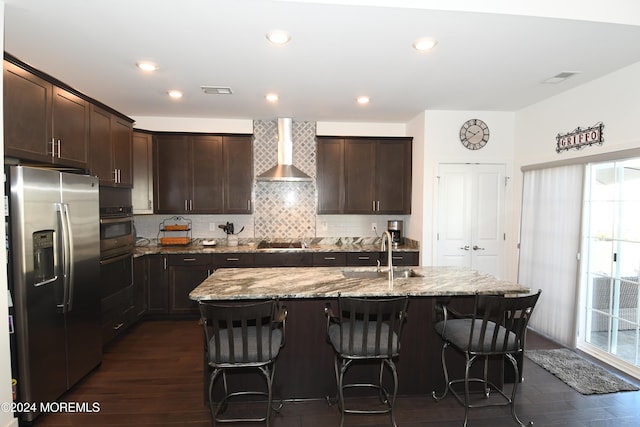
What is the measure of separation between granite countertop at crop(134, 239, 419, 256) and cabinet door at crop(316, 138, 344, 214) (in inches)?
22.8

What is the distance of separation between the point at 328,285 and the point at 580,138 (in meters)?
3.10

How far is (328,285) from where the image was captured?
2.55m

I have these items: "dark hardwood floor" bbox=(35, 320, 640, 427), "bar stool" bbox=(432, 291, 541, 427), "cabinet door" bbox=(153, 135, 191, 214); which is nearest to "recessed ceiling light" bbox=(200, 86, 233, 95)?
"cabinet door" bbox=(153, 135, 191, 214)

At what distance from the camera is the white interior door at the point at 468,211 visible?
461 centimetres

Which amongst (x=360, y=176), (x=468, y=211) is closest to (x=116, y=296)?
(x=360, y=176)

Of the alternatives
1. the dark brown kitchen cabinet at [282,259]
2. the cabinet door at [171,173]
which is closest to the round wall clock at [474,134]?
the dark brown kitchen cabinet at [282,259]

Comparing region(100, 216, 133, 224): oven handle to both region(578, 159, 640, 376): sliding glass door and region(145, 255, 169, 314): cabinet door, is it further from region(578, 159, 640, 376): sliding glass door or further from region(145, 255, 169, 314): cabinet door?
region(578, 159, 640, 376): sliding glass door

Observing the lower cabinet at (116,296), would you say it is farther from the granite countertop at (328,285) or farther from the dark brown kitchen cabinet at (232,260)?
the granite countertop at (328,285)

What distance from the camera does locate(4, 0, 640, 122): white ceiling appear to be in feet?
7.28

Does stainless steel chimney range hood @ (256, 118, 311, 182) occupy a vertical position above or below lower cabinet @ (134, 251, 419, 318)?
above

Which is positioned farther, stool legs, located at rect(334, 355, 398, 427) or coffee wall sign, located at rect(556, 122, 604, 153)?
coffee wall sign, located at rect(556, 122, 604, 153)

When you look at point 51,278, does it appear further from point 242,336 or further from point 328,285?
point 328,285

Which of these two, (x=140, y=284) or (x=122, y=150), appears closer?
(x=122, y=150)

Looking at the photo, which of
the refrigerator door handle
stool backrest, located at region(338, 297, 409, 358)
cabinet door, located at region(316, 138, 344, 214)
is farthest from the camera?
cabinet door, located at region(316, 138, 344, 214)
